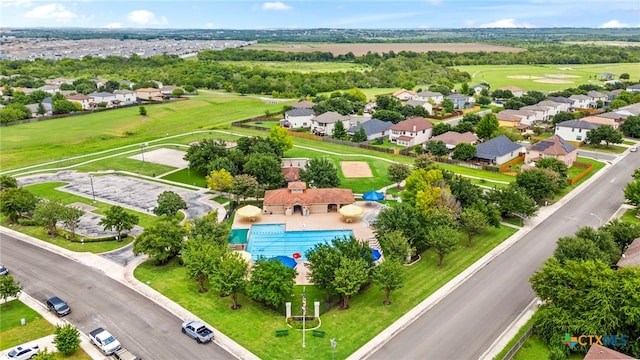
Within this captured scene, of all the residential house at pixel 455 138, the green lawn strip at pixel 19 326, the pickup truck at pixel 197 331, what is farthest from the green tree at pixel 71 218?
the residential house at pixel 455 138

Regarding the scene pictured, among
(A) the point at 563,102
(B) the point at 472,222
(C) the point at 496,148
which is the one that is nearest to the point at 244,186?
(B) the point at 472,222

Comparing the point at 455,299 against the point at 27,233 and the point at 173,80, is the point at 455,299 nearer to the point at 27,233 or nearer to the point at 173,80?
the point at 27,233

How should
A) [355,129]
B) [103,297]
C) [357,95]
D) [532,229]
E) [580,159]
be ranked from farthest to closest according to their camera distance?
1. [357,95]
2. [355,129]
3. [580,159]
4. [532,229]
5. [103,297]

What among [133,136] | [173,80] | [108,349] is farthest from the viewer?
[173,80]

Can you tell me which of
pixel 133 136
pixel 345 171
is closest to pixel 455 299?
pixel 345 171

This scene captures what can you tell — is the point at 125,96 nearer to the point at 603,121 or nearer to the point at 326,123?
the point at 326,123

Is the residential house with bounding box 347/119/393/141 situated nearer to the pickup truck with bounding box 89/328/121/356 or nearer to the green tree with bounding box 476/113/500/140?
the green tree with bounding box 476/113/500/140

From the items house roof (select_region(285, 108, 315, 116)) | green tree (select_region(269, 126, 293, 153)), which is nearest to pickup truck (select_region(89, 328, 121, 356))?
green tree (select_region(269, 126, 293, 153))

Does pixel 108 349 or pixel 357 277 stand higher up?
pixel 357 277
